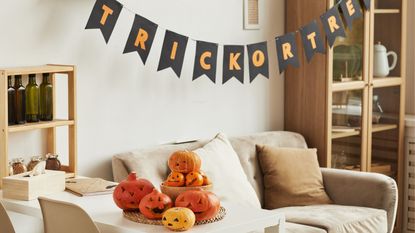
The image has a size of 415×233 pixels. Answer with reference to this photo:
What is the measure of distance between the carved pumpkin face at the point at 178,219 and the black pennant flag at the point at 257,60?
178cm

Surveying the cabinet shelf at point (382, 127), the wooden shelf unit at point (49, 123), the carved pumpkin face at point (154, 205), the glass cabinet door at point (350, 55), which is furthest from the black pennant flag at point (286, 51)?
the carved pumpkin face at point (154, 205)

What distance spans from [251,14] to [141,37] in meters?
0.96

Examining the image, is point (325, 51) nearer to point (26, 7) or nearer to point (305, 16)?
point (305, 16)

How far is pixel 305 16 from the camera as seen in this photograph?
468 centimetres

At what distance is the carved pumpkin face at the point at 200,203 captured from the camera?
2.70 m

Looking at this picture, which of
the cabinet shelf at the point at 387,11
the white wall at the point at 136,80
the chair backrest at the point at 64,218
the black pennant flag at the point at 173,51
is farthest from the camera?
the cabinet shelf at the point at 387,11

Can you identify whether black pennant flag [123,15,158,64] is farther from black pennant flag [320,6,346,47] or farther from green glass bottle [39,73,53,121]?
black pennant flag [320,6,346,47]

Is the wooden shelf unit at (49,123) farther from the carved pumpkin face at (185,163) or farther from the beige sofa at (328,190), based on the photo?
the carved pumpkin face at (185,163)

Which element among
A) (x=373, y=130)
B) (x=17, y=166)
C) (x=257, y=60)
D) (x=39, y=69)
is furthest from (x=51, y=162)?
(x=373, y=130)

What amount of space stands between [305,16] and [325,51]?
0.25 m

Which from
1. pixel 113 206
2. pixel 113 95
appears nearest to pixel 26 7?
pixel 113 95

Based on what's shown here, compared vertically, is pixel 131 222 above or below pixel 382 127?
below

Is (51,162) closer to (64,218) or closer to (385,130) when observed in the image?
(64,218)

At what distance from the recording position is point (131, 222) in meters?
2.72
